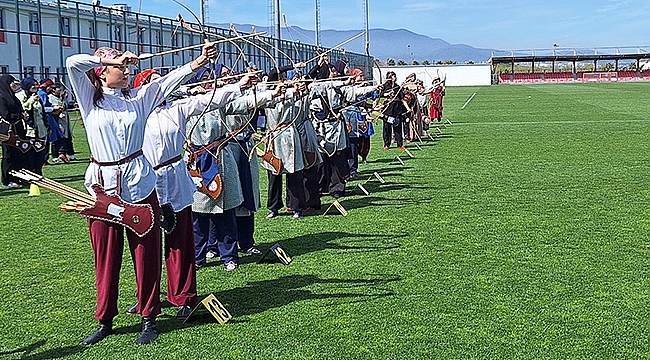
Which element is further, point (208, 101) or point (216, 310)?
point (216, 310)

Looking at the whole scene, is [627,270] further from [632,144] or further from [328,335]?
[632,144]

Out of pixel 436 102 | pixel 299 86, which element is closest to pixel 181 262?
pixel 299 86

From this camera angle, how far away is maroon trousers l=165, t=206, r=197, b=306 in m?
5.27

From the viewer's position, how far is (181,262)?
5.28 meters

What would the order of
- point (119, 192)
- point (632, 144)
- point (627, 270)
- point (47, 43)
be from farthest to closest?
1. point (47, 43)
2. point (632, 144)
3. point (627, 270)
4. point (119, 192)

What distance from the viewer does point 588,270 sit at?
624 centimetres

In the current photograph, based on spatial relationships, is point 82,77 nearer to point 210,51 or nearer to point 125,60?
point 125,60

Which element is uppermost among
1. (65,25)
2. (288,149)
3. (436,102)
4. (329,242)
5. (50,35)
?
(65,25)

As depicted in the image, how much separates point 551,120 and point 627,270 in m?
18.9

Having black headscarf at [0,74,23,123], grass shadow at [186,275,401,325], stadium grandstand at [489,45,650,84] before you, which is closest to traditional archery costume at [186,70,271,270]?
grass shadow at [186,275,401,325]

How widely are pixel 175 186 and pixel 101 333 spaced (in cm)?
106

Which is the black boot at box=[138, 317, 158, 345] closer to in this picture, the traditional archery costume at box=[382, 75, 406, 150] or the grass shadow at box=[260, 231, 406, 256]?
the grass shadow at box=[260, 231, 406, 256]

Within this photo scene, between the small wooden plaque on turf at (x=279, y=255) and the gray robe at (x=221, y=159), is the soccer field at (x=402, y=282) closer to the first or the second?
the small wooden plaque on turf at (x=279, y=255)

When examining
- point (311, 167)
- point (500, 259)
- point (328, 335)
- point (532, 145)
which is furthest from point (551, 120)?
point (328, 335)
